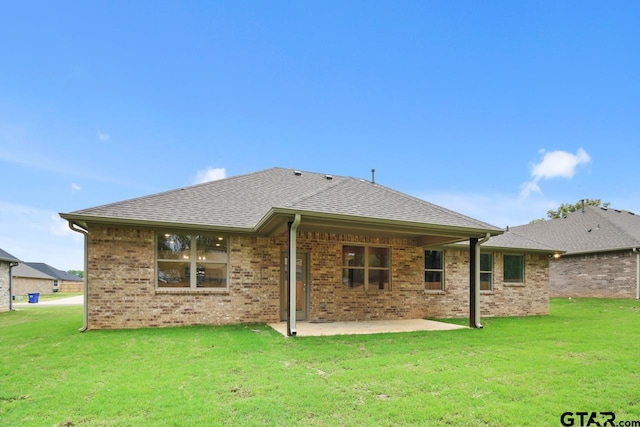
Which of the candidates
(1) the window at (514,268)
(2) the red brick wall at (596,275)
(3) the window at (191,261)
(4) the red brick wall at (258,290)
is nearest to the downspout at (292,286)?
(4) the red brick wall at (258,290)

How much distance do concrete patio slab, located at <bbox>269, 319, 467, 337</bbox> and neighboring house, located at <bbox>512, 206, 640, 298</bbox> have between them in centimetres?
1176

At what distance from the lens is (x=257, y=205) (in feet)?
35.6

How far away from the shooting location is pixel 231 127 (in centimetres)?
1945

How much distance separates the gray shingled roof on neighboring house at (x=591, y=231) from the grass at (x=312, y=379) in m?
13.2

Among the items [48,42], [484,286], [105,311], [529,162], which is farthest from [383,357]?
[529,162]

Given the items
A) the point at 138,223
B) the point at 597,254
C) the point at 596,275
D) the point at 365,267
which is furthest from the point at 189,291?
the point at 597,254

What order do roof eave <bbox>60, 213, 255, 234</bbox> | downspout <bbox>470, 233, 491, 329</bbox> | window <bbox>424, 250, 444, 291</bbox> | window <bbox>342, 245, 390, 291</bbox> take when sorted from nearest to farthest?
roof eave <bbox>60, 213, 255, 234</bbox> → downspout <bbox>470, 233, 491, 329</bbox> → window <bbox>342, 245, 390, 291</bbox> → window <bbox>424, 250, 444, 291</bbox>

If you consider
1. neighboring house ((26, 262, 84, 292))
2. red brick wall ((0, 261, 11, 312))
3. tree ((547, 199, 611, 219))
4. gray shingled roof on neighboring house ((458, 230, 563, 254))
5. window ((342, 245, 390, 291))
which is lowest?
neighboring house ((26, 262, 84, 292))

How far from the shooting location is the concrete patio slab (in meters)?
8.31

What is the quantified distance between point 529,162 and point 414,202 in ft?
51.7

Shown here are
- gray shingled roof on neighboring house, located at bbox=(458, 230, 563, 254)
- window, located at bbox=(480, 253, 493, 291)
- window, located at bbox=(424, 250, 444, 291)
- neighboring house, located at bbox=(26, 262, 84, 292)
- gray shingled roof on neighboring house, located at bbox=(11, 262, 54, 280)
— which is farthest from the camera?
neighboring house, located at bbox=(26, 262, 84, 292)

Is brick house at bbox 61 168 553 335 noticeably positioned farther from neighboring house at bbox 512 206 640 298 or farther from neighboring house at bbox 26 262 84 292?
neighboring house at bbox 26 262 84 292

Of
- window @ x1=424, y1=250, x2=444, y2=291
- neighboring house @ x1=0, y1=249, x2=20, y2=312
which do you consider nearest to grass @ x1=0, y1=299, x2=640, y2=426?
window @ x1=424, y1=250, x2=444, y2=291

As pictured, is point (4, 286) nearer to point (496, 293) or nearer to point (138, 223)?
point (138, 223)
